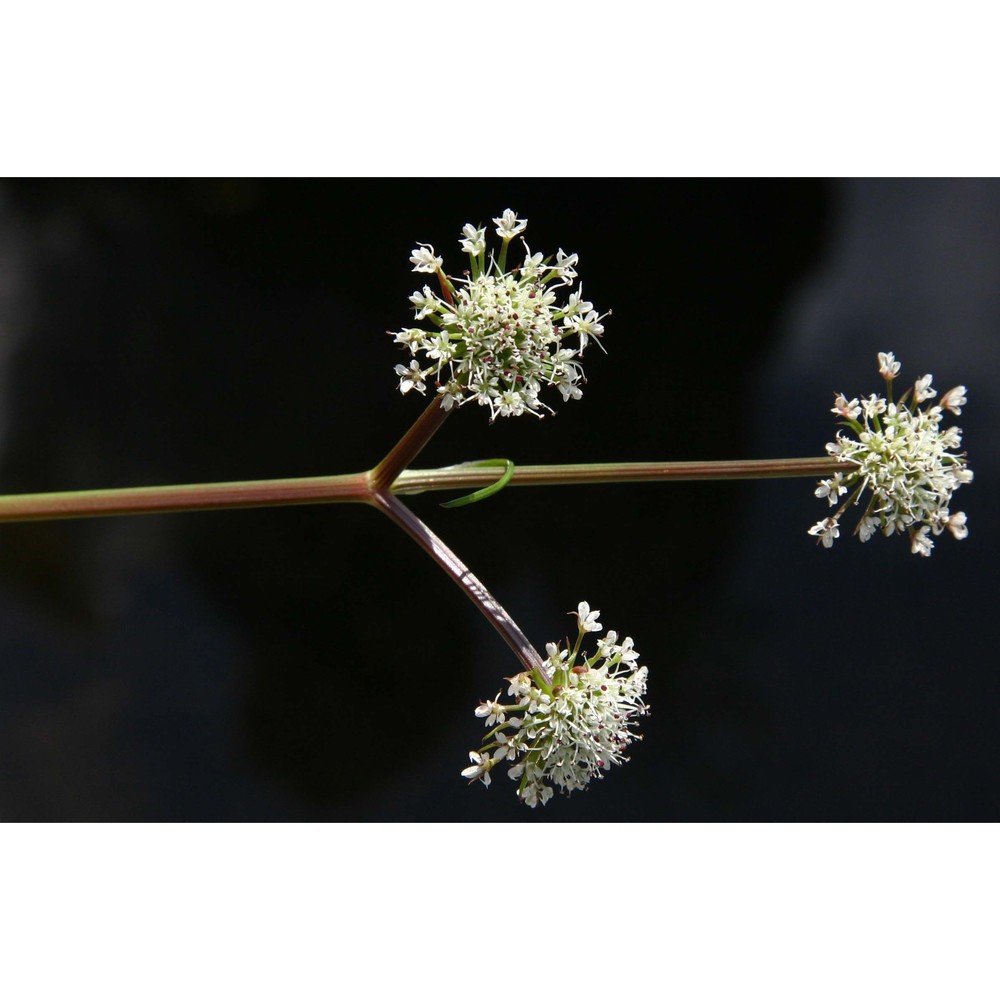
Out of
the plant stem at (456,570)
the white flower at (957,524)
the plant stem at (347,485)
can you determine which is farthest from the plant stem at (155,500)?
the white flower at (957,524)

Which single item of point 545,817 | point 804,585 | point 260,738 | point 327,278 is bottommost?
point 545,817

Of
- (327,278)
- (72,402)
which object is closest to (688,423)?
(327,278)

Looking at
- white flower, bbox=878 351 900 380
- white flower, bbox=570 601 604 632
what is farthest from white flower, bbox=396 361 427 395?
Answer: white flower, bbox=878 351 900 380

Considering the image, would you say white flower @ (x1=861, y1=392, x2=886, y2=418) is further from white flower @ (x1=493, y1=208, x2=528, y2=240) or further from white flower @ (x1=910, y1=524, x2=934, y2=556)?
white flower @ (x1=493, y1=208, x2=528, y2=240)

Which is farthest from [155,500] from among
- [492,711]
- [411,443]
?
[492,711]

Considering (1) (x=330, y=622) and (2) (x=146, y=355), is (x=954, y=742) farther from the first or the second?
(2) (x=146, y=355)
